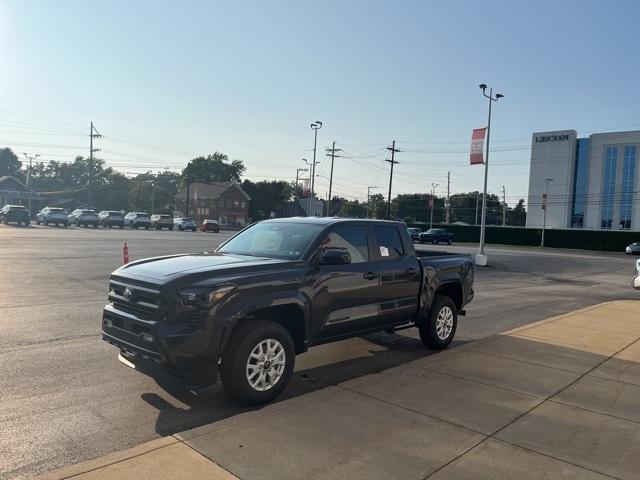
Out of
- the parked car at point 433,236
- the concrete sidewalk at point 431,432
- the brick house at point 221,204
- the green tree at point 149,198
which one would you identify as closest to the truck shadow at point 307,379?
the concrete sidewalk at point 431,432

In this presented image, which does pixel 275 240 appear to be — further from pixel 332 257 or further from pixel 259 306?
pixel 259 306

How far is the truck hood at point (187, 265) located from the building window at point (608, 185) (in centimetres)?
9281

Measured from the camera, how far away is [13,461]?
12.3 feet

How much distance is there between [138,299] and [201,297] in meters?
0.69

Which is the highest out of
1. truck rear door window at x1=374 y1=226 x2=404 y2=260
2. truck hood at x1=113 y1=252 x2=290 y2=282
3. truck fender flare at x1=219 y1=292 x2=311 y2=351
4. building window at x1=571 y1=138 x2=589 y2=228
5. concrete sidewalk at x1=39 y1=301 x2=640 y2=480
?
building window at x1=571 y1=138 x2=589 y2=228

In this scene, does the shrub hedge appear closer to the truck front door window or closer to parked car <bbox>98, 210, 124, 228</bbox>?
parked car <bbox>98, 210, 124, 228</bbox>

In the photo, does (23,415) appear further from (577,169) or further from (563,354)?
(577,169)

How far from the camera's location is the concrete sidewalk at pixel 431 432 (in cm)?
365

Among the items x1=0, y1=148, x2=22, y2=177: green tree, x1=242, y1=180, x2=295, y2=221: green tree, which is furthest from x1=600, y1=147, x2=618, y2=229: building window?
x1=0, y1=148, x2=22, y2=177: green tree

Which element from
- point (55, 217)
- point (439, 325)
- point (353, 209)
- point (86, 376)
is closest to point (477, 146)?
point (439, 325)

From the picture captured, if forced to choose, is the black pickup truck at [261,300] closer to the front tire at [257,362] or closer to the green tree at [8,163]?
the front tire at [257,362]

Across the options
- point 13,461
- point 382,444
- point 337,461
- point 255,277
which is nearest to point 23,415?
point 13,461

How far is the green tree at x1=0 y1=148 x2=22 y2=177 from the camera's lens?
145125mm

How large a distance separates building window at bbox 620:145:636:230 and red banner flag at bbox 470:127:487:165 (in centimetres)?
6794
